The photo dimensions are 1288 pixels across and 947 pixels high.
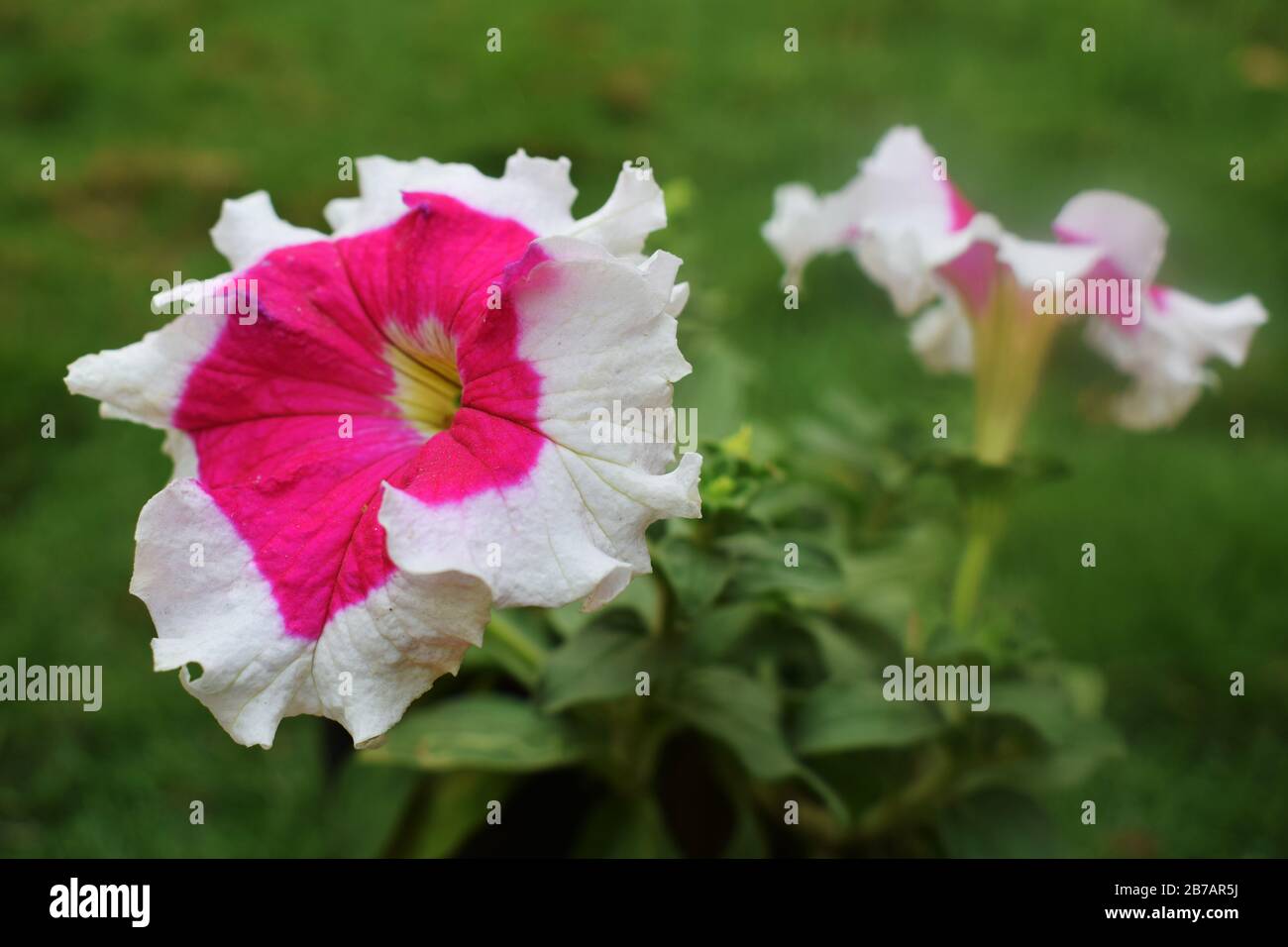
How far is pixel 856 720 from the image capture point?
3.51ft

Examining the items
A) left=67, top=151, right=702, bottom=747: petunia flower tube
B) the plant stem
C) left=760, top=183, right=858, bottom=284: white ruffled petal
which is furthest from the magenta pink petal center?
the plant stem

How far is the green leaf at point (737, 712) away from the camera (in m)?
1.02

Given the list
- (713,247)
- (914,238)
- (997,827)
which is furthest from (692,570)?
(713,247)

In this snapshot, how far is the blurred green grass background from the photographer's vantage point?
1726 mm

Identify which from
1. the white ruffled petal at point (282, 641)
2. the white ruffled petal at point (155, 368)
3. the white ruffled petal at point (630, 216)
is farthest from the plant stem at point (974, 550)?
the white ruffled petal at point (155, 368)

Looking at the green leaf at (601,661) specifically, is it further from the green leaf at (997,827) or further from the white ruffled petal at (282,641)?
the green leaf at (997,827)

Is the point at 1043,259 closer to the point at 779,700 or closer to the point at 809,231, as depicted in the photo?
the point at 809,231

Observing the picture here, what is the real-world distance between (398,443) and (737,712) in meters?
0.37

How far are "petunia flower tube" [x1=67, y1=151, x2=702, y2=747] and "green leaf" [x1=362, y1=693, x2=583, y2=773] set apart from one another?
1.06ft

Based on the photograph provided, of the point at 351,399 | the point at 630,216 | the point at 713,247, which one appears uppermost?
the point at 713,247

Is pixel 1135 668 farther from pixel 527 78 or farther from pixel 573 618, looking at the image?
pixel 527 78

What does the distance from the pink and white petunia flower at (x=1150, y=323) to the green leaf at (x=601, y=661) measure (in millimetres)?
499

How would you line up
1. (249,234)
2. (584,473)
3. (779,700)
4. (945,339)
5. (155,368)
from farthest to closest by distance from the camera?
(945,339), (779,700), (249,234), (155,368), (584,473)

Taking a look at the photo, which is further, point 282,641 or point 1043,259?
point 1043,259
